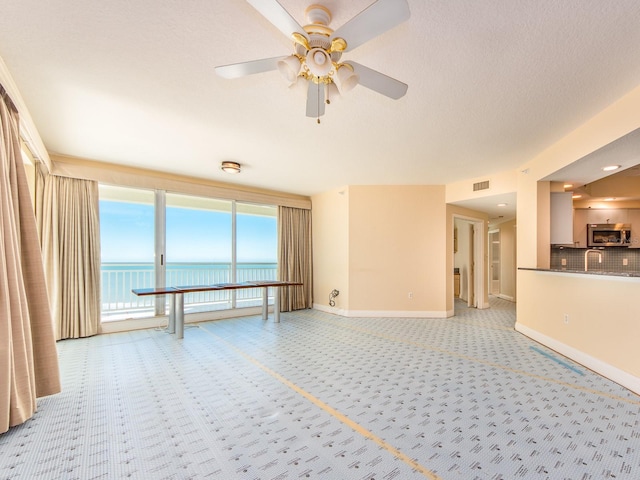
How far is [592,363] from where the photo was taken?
2.88 m

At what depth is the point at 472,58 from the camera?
1.88 meters

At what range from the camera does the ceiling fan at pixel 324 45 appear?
1322 mm

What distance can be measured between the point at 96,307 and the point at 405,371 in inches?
169

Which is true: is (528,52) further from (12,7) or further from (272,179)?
(272,179)

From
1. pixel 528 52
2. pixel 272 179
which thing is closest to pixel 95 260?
pixel 272 179

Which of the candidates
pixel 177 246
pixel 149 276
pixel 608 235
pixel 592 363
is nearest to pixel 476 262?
pixel 608 235

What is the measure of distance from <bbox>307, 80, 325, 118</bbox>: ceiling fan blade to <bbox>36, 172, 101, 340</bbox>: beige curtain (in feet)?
12.5

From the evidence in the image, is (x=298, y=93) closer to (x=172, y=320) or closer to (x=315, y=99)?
(x=315, y=99)

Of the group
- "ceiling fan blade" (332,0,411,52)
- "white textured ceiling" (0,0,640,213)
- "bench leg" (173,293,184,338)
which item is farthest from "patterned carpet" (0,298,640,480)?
"white textured ceiling" (0,0,640,213)

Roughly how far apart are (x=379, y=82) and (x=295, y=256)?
469 cm

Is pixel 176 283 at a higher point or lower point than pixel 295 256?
A: lower

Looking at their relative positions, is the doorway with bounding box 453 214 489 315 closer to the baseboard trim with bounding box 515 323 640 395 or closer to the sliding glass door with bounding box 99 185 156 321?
the baseboard trim with bounding box 515 323 640 395

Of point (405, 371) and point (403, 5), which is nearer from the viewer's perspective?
point (403, 5)

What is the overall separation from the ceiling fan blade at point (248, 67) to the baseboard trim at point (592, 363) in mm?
3782
